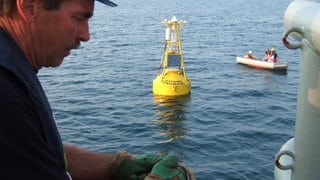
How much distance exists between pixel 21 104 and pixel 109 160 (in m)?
1.20

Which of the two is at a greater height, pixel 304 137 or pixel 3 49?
pixel 3 49

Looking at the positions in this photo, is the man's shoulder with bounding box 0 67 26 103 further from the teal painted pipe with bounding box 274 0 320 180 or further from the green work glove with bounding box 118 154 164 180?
the teal painted pipe with bounding box 274 0 320 180

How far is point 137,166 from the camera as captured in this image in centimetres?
258

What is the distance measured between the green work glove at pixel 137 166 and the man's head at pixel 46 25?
0.87 metres

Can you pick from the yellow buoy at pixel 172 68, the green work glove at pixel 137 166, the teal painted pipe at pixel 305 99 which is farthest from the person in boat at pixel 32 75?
the yellow buoy at pixel 172 68

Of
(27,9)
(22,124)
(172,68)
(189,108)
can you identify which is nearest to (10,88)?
(22,124)

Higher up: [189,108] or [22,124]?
[22,124]

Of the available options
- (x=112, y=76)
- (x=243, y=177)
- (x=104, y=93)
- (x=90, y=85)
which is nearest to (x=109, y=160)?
(x=243, y=177)

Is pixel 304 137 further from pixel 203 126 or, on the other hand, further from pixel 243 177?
pixel 203 126

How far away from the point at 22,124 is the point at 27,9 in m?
0.42

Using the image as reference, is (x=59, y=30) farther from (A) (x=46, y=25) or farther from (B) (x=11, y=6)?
(B) (x=11, y=6)

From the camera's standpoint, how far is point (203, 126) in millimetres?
21219

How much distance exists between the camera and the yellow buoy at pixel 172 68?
73.9 feet

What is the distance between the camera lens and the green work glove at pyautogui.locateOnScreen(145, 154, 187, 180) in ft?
7.55
